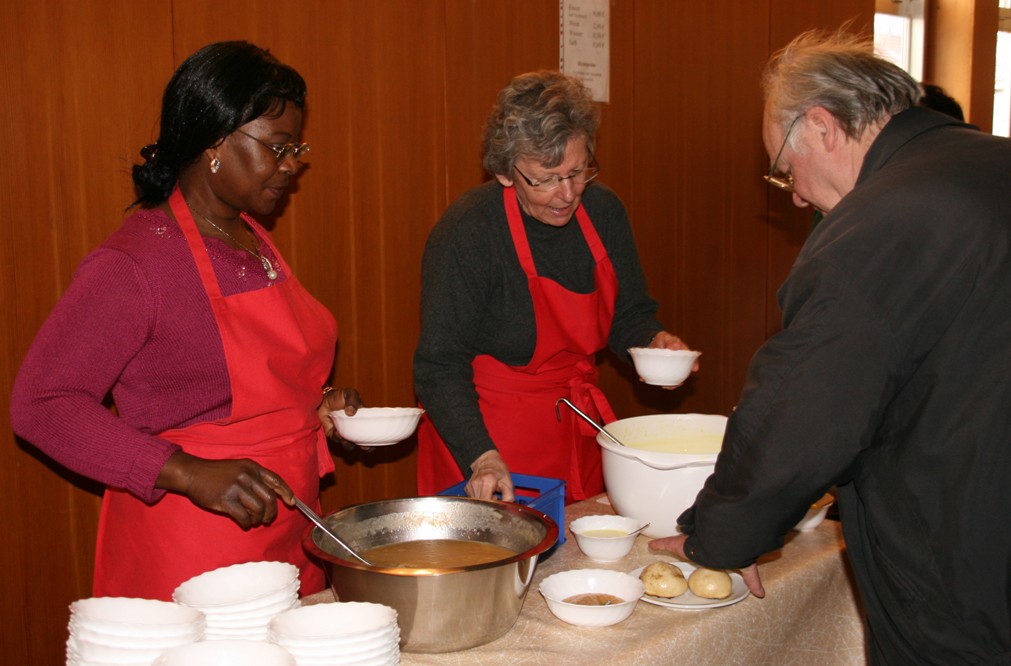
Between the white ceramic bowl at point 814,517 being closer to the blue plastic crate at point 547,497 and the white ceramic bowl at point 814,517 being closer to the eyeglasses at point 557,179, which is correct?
the blue plastic crate at point 547,497

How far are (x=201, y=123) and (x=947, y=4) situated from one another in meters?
4.96

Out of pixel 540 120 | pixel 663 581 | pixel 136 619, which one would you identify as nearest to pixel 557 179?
pixel 540 120

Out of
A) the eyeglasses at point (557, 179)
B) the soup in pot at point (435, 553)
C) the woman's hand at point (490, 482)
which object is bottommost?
the woman's hand at point (490, 482)

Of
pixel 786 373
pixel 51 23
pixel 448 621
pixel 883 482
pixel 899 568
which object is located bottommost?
pixel 448 621

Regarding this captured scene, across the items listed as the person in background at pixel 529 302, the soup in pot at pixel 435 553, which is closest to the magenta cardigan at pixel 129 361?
the soup in pot at pixel 435 553

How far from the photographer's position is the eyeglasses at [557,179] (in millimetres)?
2281

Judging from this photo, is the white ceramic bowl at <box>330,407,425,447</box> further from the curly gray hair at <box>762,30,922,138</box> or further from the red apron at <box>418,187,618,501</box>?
the curly gray hair at <box>762,30,922,138</box>

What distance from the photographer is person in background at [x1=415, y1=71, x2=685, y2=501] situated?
88.4 inches

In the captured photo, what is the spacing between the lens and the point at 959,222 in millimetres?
1229

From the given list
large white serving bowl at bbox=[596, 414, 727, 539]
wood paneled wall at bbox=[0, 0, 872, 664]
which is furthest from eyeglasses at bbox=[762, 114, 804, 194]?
wood paneled wall at bbox=[0, 0, 872, 664]

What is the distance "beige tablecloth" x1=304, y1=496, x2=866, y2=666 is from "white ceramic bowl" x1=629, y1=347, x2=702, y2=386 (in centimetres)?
40

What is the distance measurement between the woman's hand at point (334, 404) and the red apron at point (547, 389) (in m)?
0.40

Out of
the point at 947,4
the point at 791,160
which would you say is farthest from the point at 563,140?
the point at 947,4

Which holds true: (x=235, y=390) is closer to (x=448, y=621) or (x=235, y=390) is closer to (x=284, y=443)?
(x=284, y=443)
